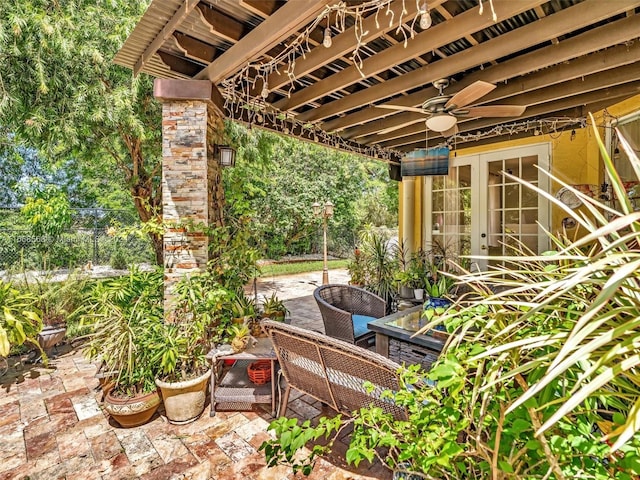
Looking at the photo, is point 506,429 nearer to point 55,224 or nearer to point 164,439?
point 164,439

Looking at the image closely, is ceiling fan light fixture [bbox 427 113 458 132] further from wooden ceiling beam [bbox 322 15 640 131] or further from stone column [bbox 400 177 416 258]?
stone column [bbox 400 177 416 258]

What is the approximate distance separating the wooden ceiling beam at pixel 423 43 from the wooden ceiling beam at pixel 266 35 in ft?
2.41

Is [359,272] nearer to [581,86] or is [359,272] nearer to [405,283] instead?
[405,283]

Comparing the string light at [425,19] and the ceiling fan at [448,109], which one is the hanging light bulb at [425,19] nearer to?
the string light at [425,19]

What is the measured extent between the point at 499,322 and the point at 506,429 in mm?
327

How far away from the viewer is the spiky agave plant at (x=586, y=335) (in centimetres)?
56

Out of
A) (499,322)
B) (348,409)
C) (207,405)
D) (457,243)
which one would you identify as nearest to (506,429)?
(499,322)

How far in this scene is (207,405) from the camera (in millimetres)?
2740

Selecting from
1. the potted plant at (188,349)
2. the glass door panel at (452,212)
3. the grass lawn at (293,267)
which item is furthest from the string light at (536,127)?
the grass lawn at (293,267)

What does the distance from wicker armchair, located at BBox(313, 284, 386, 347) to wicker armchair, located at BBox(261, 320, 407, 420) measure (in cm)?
83

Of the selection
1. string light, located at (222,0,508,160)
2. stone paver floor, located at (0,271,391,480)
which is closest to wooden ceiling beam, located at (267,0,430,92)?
string light, located at (222,0,508,160)

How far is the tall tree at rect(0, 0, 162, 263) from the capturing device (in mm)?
4109

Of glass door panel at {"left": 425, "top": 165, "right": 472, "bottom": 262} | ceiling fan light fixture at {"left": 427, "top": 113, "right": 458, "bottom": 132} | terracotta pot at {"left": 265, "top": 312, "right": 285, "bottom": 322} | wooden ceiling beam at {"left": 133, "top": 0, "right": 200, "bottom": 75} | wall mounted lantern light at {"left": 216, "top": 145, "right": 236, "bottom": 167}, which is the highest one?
wooden ceiling beam at {"left": 133, "top": 0, "right": 200, "bottom": 75}

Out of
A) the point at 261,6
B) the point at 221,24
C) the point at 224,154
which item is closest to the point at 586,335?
the point at 261,6
